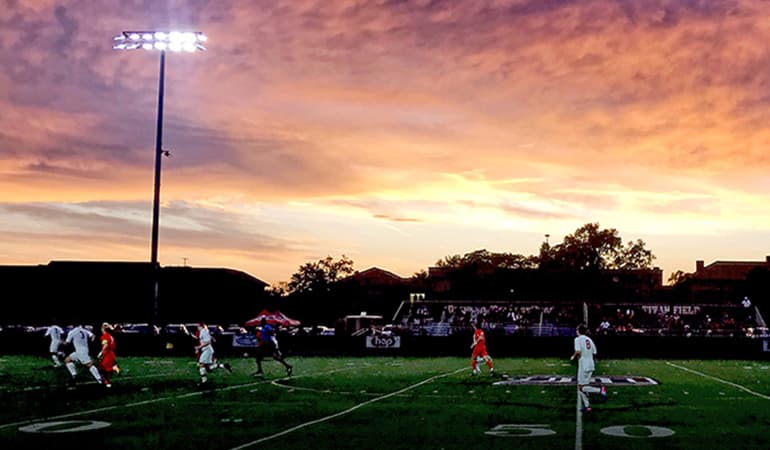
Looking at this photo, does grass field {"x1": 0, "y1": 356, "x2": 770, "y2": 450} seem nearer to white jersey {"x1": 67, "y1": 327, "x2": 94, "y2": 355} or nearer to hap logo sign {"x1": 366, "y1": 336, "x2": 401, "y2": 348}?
white jersey {"x1": 67, "y1": 327, "x2": 94, "y2": 355}

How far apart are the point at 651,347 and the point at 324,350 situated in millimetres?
17278

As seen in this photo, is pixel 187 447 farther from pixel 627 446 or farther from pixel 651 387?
pixel 651 387

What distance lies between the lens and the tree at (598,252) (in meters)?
137

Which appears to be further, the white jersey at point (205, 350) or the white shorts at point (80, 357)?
the white shorts at point (80, 357)

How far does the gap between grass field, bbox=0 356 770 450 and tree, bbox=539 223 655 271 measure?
10511 cm

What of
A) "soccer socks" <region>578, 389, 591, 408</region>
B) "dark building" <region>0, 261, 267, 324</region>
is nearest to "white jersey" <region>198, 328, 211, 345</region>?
"soccer socks" <region>578, 389, 591, 408</region>

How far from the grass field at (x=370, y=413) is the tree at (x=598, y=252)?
105 m

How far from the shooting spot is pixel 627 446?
1502cm

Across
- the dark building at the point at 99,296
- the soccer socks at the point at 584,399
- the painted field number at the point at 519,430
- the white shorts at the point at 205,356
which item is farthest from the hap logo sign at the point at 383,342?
the dark building at the point at 99,296

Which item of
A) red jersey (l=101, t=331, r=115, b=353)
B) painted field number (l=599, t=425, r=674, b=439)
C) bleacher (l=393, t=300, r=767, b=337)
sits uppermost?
bleacher (l=393, t=300, r=767, b=337)

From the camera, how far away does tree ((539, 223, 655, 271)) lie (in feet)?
449

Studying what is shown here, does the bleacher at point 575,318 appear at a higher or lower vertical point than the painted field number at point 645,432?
higher

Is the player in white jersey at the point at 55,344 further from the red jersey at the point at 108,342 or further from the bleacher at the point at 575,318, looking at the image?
the bleacher at the point at 575,318

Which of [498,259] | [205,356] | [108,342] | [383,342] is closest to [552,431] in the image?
[205,356]
